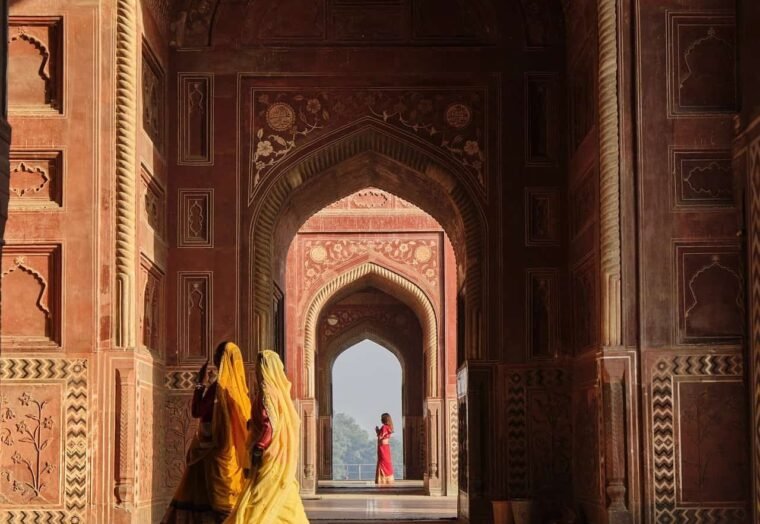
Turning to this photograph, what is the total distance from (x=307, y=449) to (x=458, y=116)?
11296mm

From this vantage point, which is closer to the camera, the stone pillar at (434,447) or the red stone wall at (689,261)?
the red stone wall at (689,261)

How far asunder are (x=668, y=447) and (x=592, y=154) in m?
2.67

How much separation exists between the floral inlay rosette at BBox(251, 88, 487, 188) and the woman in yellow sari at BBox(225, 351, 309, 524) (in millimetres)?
4561

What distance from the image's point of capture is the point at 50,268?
37.0ft

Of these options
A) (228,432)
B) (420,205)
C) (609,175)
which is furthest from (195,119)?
(609,175)

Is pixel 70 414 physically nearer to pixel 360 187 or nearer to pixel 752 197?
pixel 360 187

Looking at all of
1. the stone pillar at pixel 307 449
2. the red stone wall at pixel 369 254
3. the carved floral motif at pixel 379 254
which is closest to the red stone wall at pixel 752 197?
the red stone wall at pixel 369 254

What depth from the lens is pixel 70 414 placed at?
36.2ft

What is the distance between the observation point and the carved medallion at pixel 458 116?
13.8m

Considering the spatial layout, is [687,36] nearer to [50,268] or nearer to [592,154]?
[592,154]

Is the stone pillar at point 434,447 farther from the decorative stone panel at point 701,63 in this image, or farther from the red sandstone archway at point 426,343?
the decorative stone panel at point 701,63

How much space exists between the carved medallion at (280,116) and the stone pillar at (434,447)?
956cm

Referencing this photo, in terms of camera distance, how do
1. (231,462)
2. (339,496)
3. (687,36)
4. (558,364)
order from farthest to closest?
(339,496), (558,364), (687,36), (231,462)

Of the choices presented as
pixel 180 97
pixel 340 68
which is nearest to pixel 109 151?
pixel 180 97
